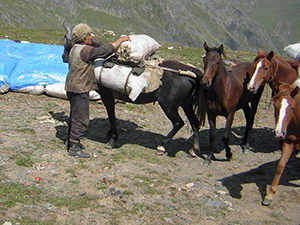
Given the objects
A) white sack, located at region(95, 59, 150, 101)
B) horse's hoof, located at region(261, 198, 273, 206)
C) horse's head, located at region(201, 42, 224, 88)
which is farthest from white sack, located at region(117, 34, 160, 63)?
horse's hoof, located at region(261, 198, 273, 206)

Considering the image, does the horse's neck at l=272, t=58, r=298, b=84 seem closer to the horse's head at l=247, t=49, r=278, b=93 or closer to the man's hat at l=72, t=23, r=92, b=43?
the horse's head at l=247, t=49, r=278, b=93

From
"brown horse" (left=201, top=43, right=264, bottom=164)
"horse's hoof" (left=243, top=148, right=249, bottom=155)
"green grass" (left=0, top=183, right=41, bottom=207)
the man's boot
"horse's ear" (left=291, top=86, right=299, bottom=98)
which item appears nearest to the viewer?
"green grass" (left=0, top=183, right=41, bottom=207)

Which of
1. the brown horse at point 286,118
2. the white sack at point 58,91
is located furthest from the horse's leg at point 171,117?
the white sack at point 58,91

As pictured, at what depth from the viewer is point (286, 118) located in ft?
20.2

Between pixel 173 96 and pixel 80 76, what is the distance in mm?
2125

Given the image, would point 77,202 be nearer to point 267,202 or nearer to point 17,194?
point 17,194

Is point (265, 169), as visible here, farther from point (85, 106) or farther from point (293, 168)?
point (85, 106)

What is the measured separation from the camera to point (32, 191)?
6.34 m

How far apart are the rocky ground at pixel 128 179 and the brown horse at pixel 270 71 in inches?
81.4

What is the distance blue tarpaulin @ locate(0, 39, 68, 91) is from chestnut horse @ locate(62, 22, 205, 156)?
3496 mm

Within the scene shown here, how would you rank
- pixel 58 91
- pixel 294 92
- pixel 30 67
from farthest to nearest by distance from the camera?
pixel 30 67 → pixel 58 91 → pixel 294 92

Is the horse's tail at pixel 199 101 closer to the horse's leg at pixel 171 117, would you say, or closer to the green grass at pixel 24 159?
the horse's leg at pixel 171 117

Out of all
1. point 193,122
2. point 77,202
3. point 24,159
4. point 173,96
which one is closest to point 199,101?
point 193,122

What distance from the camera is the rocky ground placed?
6.02m
